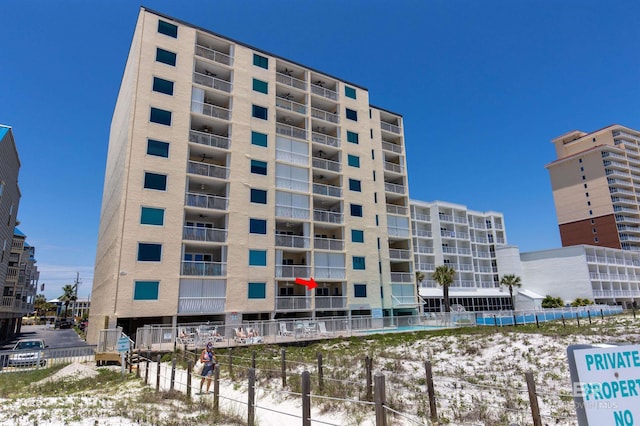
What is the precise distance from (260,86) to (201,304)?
21.3 meters

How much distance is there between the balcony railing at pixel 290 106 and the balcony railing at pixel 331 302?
19.3 m

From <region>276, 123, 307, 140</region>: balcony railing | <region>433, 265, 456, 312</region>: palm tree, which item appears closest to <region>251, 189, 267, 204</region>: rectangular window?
<region>276, 123, 307, 140</region>: balcony railing

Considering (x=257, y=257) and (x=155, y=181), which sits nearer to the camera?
(x=155, y=181)

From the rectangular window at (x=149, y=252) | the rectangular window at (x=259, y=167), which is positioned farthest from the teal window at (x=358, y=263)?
the rectangular window at (x=149, y=252)

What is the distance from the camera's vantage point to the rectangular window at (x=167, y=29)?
32.2m

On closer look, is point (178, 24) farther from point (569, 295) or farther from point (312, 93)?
point (569, 295)

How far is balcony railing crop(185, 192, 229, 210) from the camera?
3079cm

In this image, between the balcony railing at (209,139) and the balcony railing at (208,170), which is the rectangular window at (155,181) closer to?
the balcony railing at (208,170)

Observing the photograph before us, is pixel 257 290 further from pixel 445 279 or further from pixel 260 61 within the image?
pixel 445 279

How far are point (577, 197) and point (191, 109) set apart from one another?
297ft

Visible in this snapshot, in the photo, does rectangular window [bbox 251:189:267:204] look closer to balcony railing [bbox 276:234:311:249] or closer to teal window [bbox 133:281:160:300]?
balcony railing [bbox 276:234:311:249]

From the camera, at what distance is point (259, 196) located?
3422 cm

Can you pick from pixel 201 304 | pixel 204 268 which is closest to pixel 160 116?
pixel 204 268

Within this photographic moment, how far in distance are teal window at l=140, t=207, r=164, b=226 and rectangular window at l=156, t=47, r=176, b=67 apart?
42.4 ft
